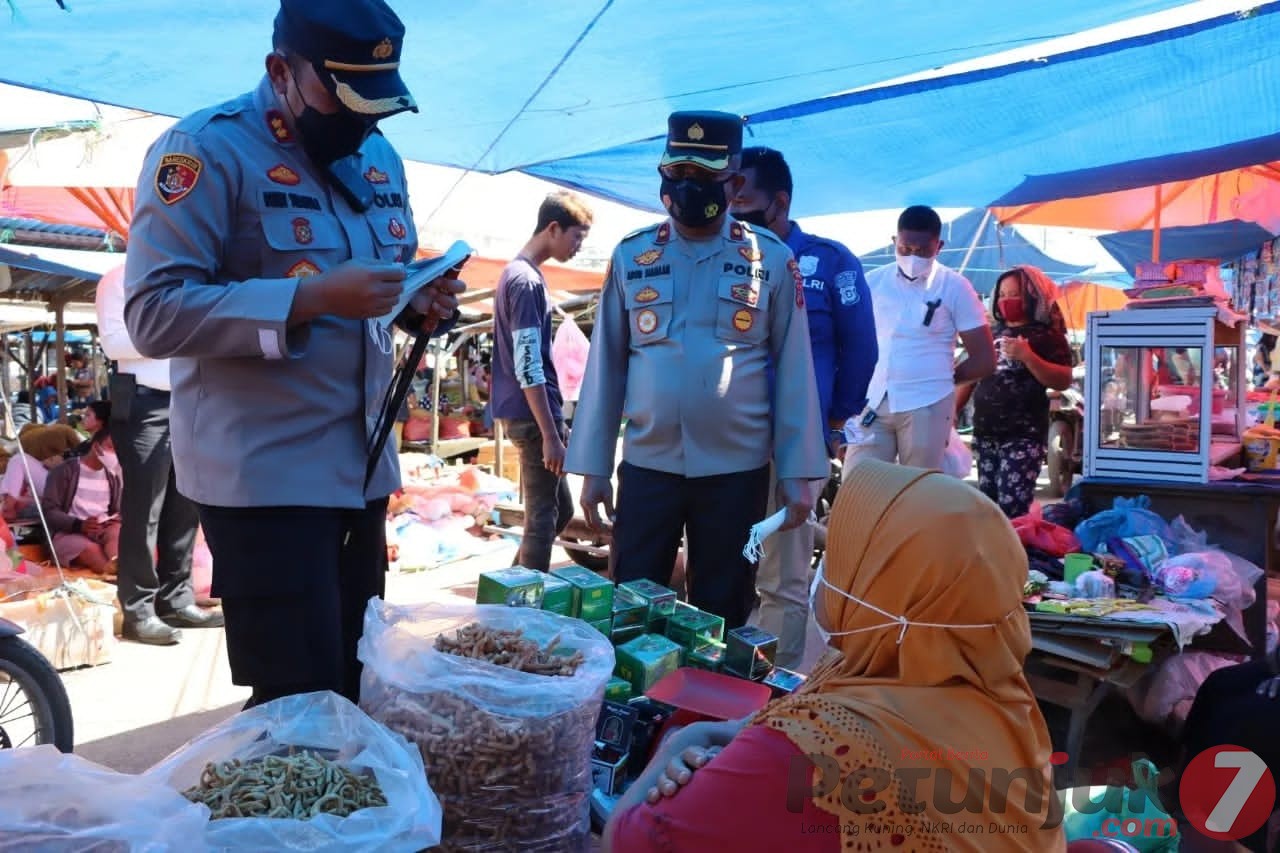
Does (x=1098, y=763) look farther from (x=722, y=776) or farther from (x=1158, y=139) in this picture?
(x=1158, y=139)

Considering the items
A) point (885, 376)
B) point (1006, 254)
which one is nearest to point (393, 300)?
point (885, 376)

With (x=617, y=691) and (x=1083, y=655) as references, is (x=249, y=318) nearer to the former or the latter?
(x=617, y=691)

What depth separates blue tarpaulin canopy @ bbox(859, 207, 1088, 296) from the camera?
14.4 m

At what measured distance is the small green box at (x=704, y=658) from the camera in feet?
7.69

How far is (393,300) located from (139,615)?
384 centimetres

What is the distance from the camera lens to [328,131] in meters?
1.99

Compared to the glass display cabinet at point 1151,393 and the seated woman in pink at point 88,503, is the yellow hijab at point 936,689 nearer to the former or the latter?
the glass display cabinet at point 1151,393

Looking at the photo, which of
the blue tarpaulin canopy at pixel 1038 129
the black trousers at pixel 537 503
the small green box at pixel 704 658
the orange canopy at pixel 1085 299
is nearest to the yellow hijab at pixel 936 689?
the small green box at pixel 704 658

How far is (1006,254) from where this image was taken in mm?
15695

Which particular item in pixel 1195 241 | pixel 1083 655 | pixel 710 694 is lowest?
pixel 1083 655

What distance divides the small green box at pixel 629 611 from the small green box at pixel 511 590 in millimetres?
208

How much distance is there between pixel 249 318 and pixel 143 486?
345cm

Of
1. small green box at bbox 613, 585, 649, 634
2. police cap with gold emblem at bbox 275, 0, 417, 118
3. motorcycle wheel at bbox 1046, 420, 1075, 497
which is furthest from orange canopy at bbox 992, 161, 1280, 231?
police cap with gold emblem at bbox 275, 0, 417, 118

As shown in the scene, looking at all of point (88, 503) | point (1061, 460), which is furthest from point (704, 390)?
point (1061, 460)
